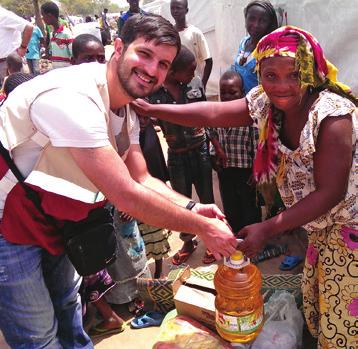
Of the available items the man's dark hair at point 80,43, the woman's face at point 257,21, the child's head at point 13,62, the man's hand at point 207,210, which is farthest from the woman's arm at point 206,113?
the child's head at point 13,62

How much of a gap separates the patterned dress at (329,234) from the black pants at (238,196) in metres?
1.46

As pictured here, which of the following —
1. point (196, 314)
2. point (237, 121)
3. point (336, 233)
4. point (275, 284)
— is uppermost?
point (237, 121)

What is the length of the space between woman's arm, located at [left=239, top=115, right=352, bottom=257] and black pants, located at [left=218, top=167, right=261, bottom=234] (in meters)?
1.78

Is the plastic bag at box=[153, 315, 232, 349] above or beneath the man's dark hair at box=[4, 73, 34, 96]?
beneath

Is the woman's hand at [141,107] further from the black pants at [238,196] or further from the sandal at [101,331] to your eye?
the sandal at [101,331]

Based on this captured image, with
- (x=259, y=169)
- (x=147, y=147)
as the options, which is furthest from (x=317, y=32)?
(x=259, y=169)

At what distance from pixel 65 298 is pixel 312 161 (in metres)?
1.58

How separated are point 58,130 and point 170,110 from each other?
3.43ft

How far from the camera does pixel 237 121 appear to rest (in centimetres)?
233

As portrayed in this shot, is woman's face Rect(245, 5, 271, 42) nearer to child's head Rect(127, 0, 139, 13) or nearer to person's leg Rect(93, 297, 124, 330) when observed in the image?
person's leg Rect(93, 297, 124, 330)

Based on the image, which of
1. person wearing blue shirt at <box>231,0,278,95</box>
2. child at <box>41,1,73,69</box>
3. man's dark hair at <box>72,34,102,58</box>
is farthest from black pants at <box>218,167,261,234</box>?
child at <box>41,1,73,69</box>

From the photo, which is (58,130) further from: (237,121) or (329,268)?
(329,268)

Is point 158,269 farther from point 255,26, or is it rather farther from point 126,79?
point 255,26

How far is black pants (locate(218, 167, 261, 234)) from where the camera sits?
12.1 ft
